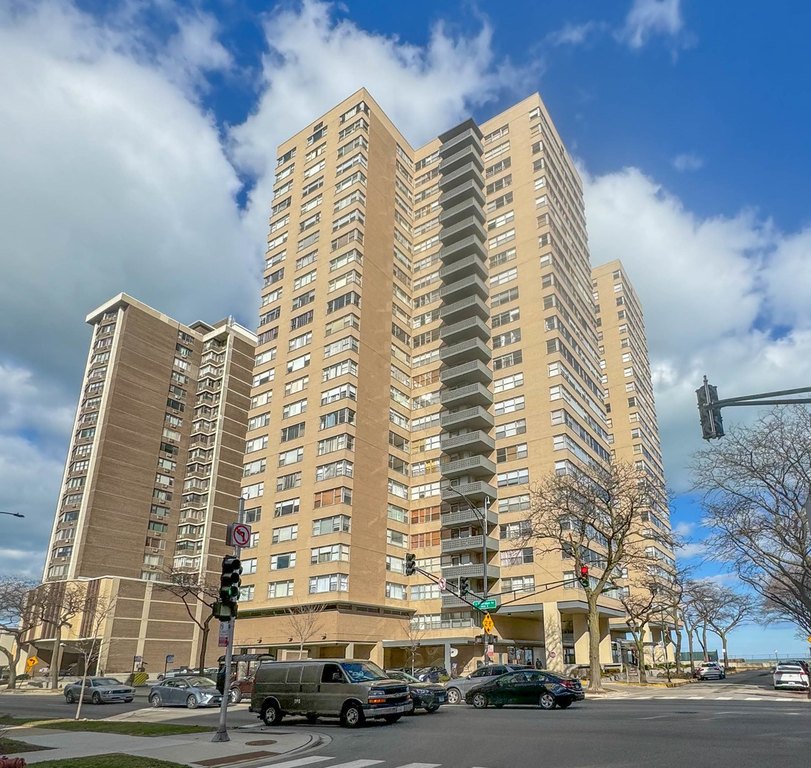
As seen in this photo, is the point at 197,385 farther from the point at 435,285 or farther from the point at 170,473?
the point at 435,285

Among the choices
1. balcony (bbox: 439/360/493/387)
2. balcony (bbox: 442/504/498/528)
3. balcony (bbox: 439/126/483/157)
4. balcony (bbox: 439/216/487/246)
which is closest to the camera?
balcony (bbox: 442/504/498/528)

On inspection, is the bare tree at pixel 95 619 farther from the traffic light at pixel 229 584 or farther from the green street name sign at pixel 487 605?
the traffic light at pixel 229 584

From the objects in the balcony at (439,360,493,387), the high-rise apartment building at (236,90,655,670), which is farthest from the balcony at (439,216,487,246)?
the balcony at (439,360,493,387)

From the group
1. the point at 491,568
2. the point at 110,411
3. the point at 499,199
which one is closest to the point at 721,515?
the point at 491,568

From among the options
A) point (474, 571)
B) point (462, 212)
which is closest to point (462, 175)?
point (462, 212)

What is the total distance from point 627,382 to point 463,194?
42659mm

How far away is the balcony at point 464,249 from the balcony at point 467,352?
1183 centimetres

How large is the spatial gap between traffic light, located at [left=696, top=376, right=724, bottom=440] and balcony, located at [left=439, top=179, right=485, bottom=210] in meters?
66.2

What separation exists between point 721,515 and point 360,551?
33644 millimetres

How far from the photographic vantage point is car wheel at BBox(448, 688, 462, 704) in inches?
1104

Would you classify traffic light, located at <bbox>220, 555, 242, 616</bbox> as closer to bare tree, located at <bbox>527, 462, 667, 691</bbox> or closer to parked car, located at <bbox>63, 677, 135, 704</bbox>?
parked car, located at <bbox>63, 677, 135, 704</bbox>

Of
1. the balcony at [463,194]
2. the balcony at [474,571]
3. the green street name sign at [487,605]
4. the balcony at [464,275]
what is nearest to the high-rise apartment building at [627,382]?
the balcony at [463,194]

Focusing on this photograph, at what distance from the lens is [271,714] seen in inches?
A: 775

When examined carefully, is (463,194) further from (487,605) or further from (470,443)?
(487,605)
